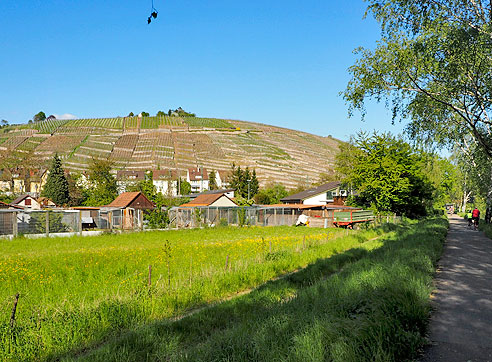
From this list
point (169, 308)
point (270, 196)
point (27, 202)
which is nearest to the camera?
point (169, 308)

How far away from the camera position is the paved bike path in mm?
5650

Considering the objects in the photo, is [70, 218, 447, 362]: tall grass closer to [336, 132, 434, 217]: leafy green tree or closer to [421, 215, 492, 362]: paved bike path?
[421, 215, 492, 362]: paved bike path

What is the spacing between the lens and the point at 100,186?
73750mm

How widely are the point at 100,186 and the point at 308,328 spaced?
2873 inches

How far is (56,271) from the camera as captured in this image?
1331cm

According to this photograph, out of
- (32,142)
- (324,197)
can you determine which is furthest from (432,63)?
(32,142)

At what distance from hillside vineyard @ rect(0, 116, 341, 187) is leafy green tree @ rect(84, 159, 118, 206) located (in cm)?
1777

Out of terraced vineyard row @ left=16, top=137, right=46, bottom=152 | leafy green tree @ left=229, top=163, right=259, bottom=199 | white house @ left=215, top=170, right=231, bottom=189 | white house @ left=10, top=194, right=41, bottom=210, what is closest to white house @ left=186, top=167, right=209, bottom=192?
white house @ left=215, top=170, right=231, bottom=189

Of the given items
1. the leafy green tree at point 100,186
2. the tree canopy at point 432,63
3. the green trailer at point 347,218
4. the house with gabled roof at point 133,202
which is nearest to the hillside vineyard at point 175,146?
the leafy green tree at point 100,186

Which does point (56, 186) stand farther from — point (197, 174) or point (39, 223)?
point (197, 174)

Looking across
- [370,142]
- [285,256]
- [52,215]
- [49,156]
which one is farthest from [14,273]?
[49,156]

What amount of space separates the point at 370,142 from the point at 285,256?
2864 centimetres

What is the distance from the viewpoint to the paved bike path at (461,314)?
5.65 metres

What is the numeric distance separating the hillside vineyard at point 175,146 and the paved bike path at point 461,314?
85297 millimetres
